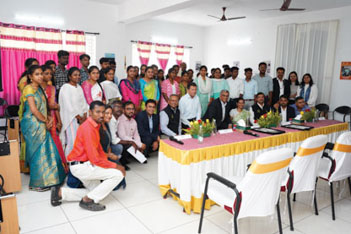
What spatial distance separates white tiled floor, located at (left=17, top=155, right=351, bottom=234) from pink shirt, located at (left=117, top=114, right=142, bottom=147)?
0.98 m

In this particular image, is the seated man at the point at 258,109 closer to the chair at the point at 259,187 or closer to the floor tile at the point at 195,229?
the floor tile at the point at 195,229

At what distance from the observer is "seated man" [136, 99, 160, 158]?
432 centimetres

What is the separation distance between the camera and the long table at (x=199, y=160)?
2.69m

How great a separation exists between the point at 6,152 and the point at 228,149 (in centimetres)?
246

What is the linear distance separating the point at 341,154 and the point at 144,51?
22.5 ft

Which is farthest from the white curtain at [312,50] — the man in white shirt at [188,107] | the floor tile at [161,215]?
the floor tile at [161,215]

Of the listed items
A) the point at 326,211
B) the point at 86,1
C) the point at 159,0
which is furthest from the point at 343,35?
the point at 86,1

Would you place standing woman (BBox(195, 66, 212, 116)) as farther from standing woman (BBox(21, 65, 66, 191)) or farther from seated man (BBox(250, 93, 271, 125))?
standing woman (BBox(21, 65, 66, 191))

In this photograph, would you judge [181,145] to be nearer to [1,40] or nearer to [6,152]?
[6,152]

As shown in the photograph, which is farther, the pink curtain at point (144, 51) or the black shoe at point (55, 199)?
the pink curtain at point (144, 51)

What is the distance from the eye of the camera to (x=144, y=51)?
8.59 metres

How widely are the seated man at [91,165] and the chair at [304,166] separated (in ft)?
5.45

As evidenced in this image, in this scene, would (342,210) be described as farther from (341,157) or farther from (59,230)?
(59,230)

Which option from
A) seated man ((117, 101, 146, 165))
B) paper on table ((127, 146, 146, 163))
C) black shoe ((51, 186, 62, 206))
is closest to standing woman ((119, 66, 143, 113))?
seated man ((117, 101, 146, 165))
